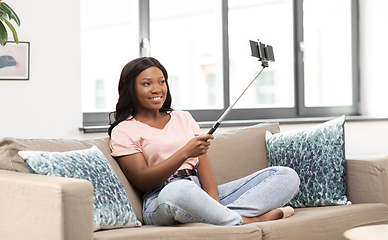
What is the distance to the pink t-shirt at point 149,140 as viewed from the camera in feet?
6.59

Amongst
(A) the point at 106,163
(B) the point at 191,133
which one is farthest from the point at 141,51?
(A) the point at 106,163

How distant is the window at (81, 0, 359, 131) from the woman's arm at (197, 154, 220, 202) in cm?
113

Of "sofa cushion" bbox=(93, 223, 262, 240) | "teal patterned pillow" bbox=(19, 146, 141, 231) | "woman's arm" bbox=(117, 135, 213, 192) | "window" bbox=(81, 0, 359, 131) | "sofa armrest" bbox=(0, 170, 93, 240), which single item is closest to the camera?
"sofa armrest" bbox=(0, 170, 93, 240)

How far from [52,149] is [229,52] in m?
1.98

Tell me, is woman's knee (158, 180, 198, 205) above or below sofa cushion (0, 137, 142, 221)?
below

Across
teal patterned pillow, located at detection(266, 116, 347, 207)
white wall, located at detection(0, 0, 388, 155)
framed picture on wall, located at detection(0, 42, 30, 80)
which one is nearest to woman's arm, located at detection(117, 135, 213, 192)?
teal patterned pillow, located at detection(266, 116, 347, 207)

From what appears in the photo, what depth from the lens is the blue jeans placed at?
1698mm

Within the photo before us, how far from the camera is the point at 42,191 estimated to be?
4.54ft

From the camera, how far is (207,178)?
206 centimetres

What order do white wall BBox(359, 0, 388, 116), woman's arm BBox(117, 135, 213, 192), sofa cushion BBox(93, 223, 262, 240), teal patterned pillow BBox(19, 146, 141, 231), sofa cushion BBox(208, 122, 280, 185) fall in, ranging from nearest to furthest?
sofa cushion BBox(93, 223, 262, 240) < teal patterned pillow BBox(19, 146, 141, 231) < woman's arm BBox(117, 135, 213, 192) < sofa cushion BBox(208, 122, 280, 185) < white wall BBox(359, 0, 388, 116)

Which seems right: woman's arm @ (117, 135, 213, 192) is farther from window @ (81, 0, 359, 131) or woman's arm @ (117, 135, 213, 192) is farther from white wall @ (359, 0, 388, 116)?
white wall @ (359, 0, 388, 116)

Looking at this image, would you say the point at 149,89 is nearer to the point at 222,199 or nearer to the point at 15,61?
the point at 222,199

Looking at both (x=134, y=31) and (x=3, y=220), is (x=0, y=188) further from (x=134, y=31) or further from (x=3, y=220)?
(x=134, y=31)

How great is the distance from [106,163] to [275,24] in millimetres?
2363
